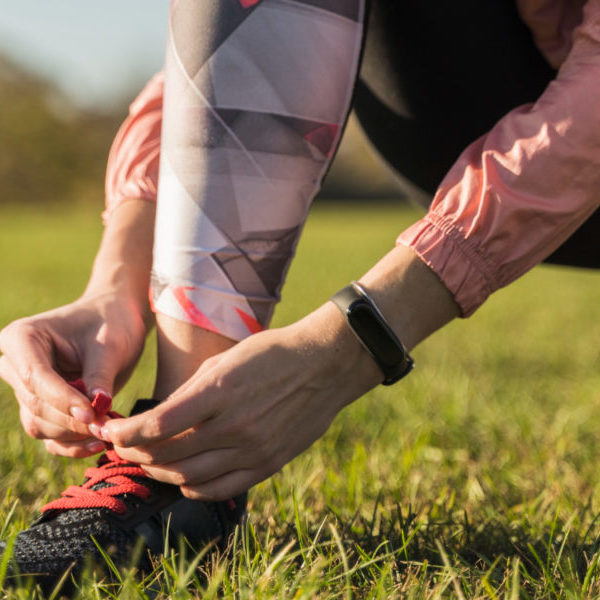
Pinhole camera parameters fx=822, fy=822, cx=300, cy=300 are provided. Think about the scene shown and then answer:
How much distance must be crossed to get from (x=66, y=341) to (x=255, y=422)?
1.25ft

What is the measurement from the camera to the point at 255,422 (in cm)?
100

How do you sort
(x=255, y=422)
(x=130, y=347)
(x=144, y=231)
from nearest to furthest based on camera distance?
(x=255, y=422) → (x=130, y=347) → (x=144, y=231)

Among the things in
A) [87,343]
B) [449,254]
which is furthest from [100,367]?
[449,254]

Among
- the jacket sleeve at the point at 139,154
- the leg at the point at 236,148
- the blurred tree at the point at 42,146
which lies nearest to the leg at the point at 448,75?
the leg at the point at 236,148

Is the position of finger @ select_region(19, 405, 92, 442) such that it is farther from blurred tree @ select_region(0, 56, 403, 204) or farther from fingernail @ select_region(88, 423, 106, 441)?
blurred tree @ select_region(0, 56, 403, 204)

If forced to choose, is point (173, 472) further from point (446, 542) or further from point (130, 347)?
point (446, 542)

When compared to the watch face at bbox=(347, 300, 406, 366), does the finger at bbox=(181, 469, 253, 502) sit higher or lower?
lower

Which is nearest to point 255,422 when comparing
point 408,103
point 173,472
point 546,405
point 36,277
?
point 173,472

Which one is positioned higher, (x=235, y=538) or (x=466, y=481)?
(x=235, y=538)

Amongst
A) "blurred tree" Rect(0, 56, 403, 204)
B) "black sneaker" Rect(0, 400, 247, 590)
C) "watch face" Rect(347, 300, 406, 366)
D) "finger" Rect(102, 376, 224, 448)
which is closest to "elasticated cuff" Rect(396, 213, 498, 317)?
"watch face" Rect(347, 300, 406, 366)

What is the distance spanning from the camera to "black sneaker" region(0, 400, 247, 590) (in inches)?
40.8

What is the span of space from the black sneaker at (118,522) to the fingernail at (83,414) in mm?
90

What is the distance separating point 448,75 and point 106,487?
0.89 metres

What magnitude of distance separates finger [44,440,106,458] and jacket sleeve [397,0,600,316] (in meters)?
0.51
